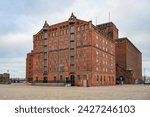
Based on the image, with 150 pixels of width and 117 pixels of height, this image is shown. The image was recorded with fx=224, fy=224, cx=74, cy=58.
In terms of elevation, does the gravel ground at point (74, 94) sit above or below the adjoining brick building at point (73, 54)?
below

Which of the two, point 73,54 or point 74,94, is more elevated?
point 73,54

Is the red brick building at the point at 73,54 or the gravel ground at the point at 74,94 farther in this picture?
the red brick building at the point at 73,54

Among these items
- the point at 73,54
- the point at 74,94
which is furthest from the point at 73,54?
the point at 74,94

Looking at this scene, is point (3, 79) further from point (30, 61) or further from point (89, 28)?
point (89, 28)

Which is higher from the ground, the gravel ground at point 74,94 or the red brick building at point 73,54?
the red brick building at point 73,54

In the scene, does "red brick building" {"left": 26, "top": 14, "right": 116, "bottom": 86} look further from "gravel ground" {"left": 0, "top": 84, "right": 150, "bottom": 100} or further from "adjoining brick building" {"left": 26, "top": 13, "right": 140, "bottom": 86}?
"gravel ground" {"left": 0, "top": 84, "right": 150, "bottom": 100}

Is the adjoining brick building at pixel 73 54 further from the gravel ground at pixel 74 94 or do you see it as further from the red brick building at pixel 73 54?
the gravel ground at pixel 74 94

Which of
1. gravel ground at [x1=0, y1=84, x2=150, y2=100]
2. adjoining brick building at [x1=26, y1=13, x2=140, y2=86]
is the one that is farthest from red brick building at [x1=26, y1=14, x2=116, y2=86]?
gravel ground at [x1=0, y1=84, x2=150, y2=100]

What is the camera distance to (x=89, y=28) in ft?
232

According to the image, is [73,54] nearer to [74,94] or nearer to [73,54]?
[73,54]

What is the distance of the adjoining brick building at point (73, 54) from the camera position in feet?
232

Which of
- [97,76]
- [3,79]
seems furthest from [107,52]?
[3,79]

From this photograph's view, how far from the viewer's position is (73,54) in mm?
74062

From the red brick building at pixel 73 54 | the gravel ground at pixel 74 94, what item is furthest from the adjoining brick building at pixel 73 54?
the gravel ground at pixel 74 94
